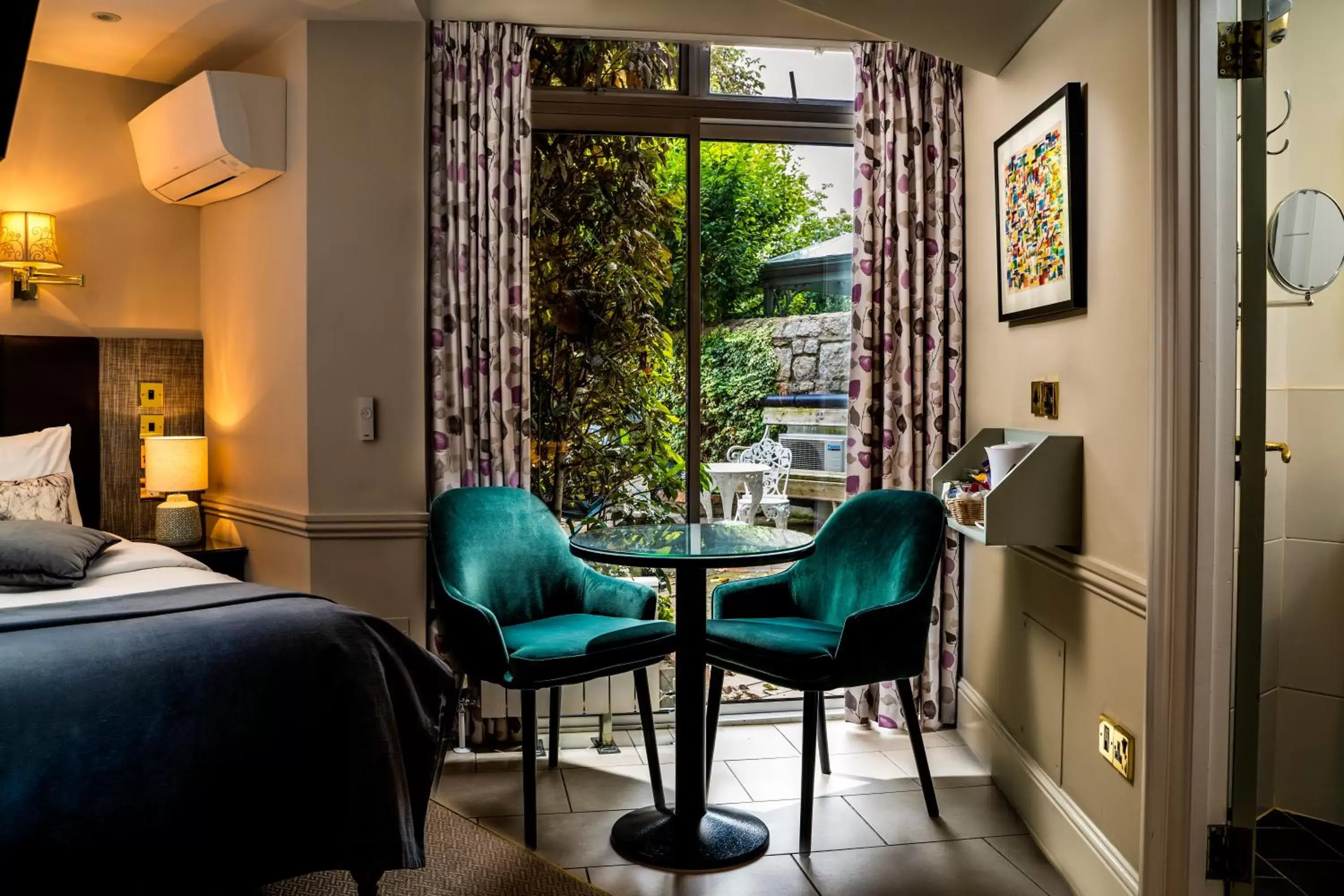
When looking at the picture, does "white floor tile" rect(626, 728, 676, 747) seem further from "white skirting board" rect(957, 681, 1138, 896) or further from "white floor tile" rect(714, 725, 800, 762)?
"white skirting board" rect(957, 681, 1138, 896)

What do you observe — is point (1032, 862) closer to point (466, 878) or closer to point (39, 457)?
point (466, 878)

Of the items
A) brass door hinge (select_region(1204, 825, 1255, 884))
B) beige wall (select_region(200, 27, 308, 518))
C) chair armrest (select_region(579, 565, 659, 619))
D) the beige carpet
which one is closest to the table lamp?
beige wall (select_region(200, 27, 308, 518))

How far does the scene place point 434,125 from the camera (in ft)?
11.8

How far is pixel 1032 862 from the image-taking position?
2.77 metres

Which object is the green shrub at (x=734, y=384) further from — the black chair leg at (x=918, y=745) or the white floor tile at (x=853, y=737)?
Answer: the black chair leg at (x=918, y=745)

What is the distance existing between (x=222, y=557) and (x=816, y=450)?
2314 millimetres

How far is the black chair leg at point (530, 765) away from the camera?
9.39 ft

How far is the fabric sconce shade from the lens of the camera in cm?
385

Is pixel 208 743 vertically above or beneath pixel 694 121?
beneath

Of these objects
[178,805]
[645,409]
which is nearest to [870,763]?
[645,409]

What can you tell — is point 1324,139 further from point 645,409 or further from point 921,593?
point 645,409

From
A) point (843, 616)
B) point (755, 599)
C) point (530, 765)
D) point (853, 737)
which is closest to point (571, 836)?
point (530, 765)

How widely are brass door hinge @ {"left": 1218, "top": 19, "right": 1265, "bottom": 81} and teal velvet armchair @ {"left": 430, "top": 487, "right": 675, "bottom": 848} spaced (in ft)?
6.49

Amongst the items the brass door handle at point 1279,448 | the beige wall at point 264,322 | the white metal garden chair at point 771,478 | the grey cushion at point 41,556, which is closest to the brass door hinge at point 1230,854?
the brass door handle at point 1279,448
